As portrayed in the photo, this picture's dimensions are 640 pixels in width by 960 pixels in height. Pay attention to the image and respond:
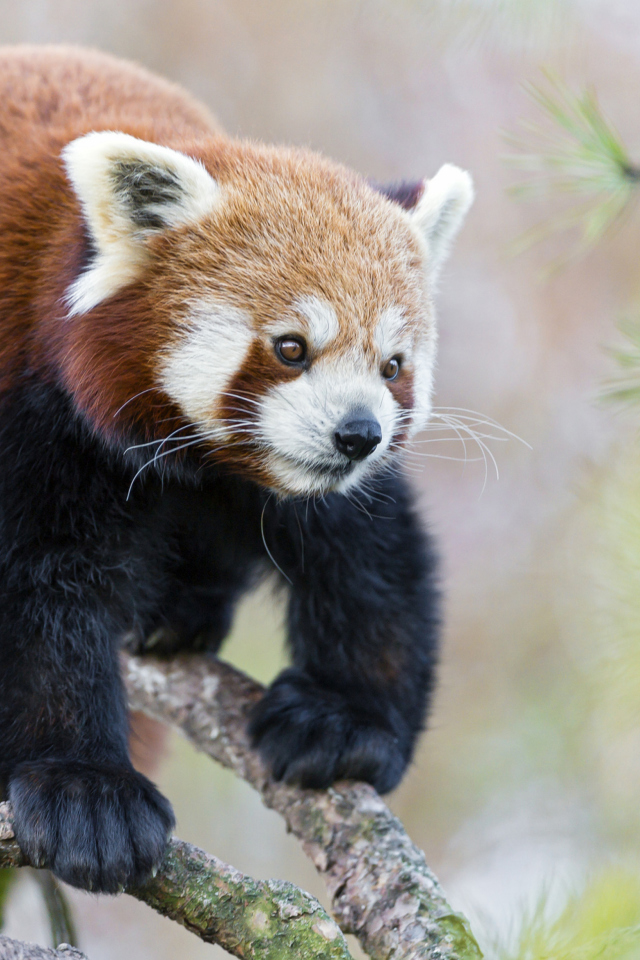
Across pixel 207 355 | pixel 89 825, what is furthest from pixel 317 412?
pixel 89 825

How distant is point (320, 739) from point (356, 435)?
2.83ft

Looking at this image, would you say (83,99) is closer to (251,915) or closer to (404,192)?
(404,192)

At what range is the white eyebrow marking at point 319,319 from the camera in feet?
6.78

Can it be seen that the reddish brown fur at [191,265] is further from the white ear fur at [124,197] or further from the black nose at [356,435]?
the black nose at [356,435]

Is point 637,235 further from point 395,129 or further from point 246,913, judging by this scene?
point 246,913

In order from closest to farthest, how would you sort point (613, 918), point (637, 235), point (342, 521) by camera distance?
point (613, 918) → point (342, 521) → point (637, 235)

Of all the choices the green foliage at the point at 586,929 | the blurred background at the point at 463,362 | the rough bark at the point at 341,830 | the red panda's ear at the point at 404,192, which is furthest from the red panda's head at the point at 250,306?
the blurred background at the point at 463,362

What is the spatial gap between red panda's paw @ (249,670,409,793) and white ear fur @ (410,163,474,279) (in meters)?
1.18

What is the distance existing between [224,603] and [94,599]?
0.86m

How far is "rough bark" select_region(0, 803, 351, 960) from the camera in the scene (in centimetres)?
165

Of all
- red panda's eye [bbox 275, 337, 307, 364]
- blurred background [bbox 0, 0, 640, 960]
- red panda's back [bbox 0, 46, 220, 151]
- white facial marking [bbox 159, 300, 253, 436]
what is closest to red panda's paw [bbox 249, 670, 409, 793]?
white facial marking [bbox 159, 300, 253, 436]

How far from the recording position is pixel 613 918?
124 centimetres

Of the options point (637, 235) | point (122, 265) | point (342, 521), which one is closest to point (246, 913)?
point (342, 521)

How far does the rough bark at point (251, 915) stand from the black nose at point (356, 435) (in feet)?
2.79
